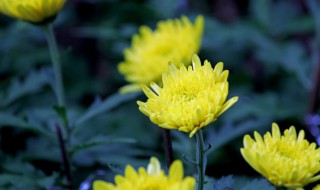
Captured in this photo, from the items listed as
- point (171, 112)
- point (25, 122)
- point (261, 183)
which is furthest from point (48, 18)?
point (261, 183)

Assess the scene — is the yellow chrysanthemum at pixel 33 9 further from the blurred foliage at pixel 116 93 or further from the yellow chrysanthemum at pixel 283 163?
the yellow chrysanthemum at pixel 283 163

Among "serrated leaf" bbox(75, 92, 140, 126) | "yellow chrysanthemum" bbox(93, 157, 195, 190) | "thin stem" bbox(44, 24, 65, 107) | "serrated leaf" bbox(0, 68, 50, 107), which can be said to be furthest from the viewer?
"serrated leaf" bbox(0, 68, 50, 107)

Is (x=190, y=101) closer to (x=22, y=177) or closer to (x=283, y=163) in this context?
(x=283, y=163)

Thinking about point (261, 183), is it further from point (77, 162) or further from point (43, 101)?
point (43, 101)

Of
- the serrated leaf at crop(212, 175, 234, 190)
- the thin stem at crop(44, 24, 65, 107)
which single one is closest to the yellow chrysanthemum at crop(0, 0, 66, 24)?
the thin stem at crop(44, 24, 65, 107)

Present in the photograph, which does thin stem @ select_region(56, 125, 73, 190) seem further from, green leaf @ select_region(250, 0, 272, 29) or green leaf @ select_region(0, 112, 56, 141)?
green leaf @ select_region(250, 0, 272, 29)
